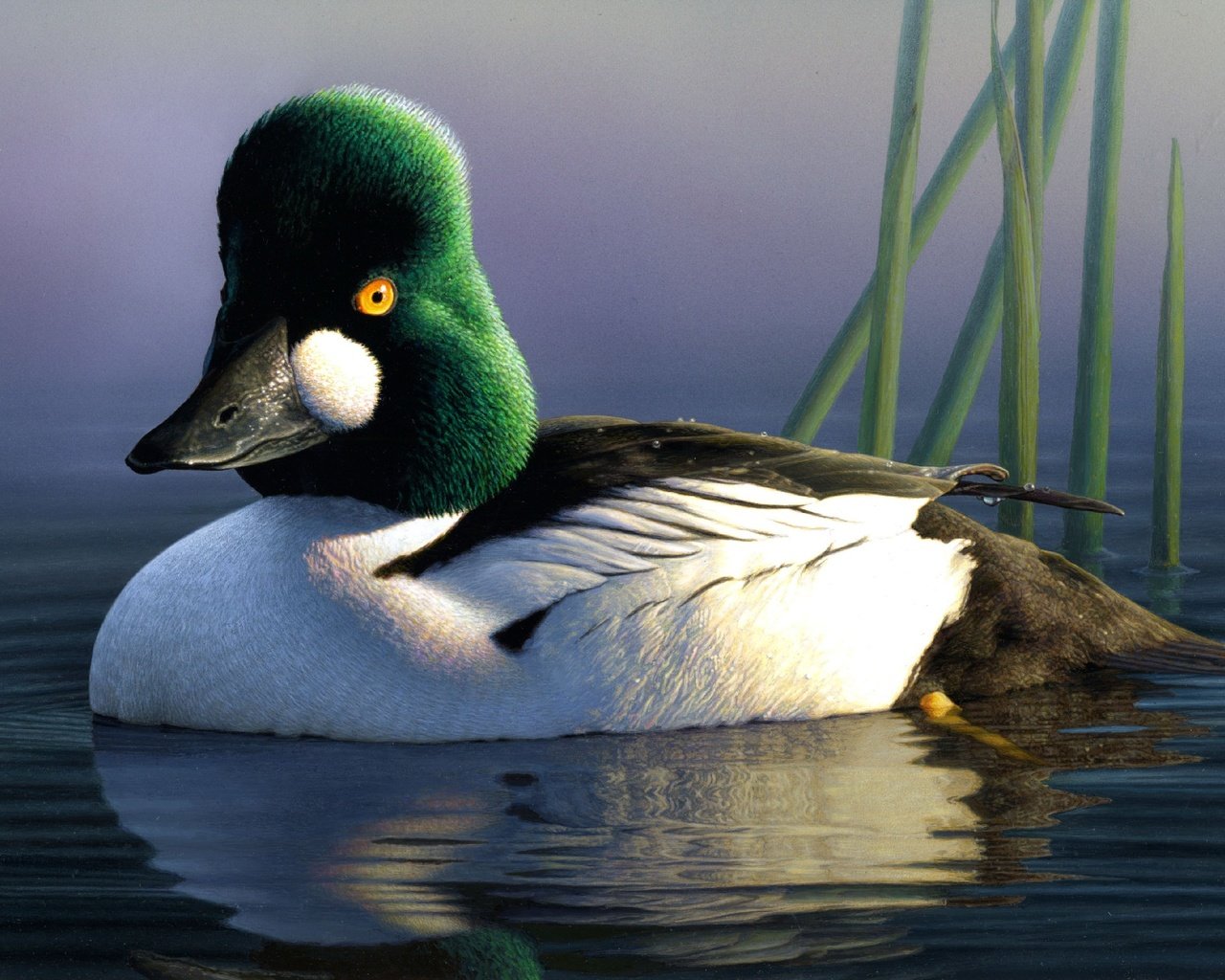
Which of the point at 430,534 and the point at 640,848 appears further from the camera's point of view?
the point at 430,534

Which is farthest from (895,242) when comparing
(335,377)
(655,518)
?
(335,377)

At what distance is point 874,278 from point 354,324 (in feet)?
7.86

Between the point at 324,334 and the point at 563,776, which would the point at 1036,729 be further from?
the point at 324,334

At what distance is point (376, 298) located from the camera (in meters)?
4.03

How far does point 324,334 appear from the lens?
13.1 feet

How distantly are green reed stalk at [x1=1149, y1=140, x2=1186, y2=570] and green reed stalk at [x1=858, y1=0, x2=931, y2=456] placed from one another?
111 centimetres

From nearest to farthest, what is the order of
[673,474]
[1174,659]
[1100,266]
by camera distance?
[673,474]
[1174,659]
[1100,266]

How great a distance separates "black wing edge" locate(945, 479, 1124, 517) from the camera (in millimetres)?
4781

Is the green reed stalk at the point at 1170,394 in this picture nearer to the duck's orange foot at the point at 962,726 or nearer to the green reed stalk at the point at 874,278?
the green reed stalk at the point at 874,278

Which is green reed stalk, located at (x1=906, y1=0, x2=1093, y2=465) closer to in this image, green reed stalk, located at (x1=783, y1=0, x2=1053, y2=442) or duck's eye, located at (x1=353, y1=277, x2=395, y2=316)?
green reed stalk, located at (x1=783, y1=0, x2=1053, y2=442)

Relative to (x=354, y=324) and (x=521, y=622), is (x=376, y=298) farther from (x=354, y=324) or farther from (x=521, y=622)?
(x=521, y=622)

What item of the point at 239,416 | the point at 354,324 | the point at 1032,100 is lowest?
the point at 239,416

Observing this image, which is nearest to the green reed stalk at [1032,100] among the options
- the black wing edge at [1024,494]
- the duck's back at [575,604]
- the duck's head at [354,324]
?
the black wing edge at [1024,494]

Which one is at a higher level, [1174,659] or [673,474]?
[673,474]
